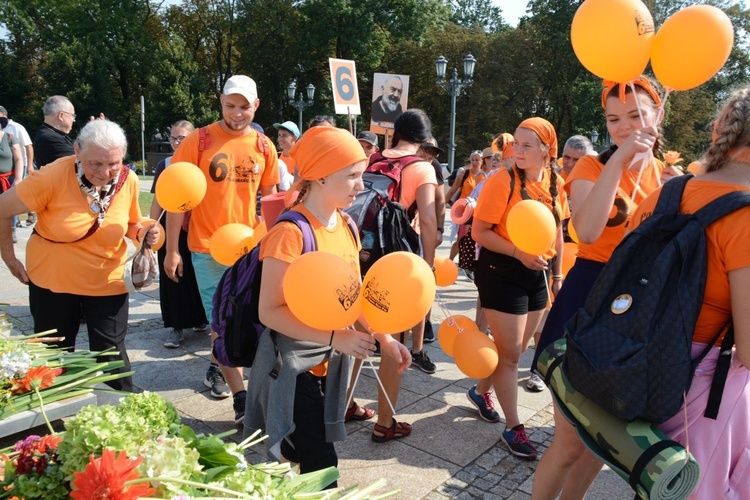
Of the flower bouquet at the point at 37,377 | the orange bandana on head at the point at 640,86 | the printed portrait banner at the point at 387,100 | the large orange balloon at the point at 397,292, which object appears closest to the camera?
the flower bouquet at the point at 37,377

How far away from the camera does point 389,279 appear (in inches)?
87.6

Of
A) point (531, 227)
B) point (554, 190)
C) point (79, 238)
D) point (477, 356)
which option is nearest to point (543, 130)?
point (554, 190)

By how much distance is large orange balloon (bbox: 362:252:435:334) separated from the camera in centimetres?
221

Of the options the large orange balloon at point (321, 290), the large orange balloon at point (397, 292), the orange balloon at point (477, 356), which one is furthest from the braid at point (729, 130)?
the orange balloon at point (477, 356)

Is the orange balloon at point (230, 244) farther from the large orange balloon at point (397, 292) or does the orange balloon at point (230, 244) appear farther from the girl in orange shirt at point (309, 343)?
the large orange balloon at point (397, 292)

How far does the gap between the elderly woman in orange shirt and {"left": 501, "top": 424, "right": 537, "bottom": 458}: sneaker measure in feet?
7.56

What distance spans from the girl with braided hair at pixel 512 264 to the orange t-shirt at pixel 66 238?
2207 mm

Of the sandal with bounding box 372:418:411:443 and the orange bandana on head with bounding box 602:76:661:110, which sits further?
the sandal with bounding box 372:418:411:443

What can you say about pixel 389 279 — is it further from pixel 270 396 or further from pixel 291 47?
pixel 291 47

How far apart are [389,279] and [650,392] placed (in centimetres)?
97

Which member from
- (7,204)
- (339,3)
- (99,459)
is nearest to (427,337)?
(7,204)

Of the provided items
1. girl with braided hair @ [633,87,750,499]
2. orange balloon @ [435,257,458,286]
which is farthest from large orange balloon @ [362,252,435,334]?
orange balloon @ [435,257,458,286]

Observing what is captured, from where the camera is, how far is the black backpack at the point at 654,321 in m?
1.74

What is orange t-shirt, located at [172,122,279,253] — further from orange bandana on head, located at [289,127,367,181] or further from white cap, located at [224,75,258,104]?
orange bandana on head, located at [289,127,367,181]
